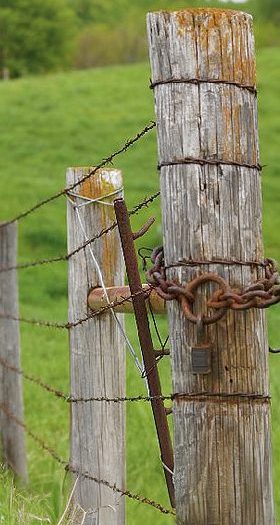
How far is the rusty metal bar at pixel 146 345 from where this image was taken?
324 centimetres

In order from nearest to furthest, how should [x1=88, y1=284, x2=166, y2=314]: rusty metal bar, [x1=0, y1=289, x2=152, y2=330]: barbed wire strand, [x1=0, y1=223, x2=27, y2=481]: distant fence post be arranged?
[x1=0, y1=289, x2=152, y2=330]: barbed wire strand
[x1=88, y1=284, x2=166, y2=314]: rusty metal bar
[x1=0, y1=223, x2=27, y2=481]: distant fence post

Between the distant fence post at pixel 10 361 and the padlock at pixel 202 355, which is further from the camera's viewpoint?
the distant fence post at pixel 10 361

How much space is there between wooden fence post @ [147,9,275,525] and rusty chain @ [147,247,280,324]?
3cm

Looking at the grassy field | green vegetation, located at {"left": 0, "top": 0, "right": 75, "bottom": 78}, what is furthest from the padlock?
green vegetation, located at {"left": 0, "top": 0, "right": 75, "bottom": 78}

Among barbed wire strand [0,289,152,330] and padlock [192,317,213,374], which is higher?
barbed wire strand [0,289,152,330]

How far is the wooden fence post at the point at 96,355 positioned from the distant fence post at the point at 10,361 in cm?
263

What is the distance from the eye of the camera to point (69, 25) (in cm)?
6862

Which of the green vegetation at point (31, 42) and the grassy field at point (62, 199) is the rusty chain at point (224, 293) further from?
the green vegetation at point (31, 42)

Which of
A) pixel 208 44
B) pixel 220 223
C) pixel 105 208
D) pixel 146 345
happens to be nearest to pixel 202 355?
pixel 220 223

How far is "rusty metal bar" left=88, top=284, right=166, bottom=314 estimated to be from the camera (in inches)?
138

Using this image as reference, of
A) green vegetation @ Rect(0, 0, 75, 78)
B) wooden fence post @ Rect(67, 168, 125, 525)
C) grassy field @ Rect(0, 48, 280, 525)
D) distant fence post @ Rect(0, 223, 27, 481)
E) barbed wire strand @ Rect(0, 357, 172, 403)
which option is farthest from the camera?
green vegetation @ Rect(0, 0, 75, 78)

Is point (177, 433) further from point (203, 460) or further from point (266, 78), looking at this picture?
point (266, 78)

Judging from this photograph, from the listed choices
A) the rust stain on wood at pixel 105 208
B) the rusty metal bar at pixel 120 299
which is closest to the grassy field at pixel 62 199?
the rusty metal bar at pixel 120 299

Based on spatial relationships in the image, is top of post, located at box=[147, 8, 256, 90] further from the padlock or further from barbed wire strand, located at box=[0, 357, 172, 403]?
barbed wire strand, located at box=[0, 357, 172, 403]
